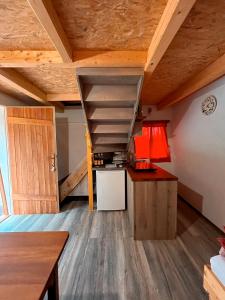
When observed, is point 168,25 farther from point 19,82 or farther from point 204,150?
point 204,150

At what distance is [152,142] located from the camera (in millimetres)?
4598

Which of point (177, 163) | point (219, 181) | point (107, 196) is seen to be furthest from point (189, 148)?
point (107, 196)

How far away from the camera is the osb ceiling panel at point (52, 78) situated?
7.65ft

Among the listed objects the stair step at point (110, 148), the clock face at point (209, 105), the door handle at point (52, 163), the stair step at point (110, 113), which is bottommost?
the door handle at point (52, 163)

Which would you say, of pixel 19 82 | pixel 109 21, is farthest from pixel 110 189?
pixel 109 21

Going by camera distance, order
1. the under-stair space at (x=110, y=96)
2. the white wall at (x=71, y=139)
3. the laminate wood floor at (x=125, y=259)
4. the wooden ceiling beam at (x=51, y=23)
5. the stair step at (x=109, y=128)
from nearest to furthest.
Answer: the wooden ceiling beam at (x=51, y=23)
the laminate wood floor at (x=125, y=259)
the under-stair space at (x=110, y=96)
the stair step at (x=109, y=128)
the white wall at (x=71, y=139)

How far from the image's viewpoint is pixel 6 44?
5.64 feet

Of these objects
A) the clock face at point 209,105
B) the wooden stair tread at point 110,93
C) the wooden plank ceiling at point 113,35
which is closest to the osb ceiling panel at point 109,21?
the wooden plank ceiling at point 113,35

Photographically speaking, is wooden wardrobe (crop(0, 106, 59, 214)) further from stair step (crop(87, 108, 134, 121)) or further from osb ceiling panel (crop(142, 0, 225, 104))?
osb ceiling panel (crop(142, 0, 225, 104))

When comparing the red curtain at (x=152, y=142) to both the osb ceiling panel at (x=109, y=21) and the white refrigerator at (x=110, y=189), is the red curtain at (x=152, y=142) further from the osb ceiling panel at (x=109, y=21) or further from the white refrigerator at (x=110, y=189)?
the osb ceiling panel at (x=109, y=21)

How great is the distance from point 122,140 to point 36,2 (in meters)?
2.68

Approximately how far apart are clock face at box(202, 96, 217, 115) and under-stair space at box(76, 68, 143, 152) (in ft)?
4.35

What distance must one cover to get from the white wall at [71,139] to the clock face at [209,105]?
2598mm

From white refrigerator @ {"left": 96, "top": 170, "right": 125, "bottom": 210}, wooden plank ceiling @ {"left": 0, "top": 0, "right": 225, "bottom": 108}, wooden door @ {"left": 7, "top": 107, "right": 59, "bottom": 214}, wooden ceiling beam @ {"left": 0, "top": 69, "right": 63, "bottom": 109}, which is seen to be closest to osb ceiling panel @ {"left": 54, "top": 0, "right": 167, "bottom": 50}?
wooden plank ceiling @ {"left": 0, "top": 0, "right": 225, "bottom": 108}
